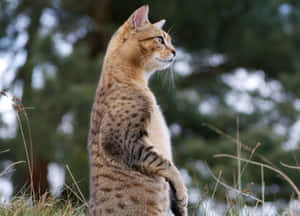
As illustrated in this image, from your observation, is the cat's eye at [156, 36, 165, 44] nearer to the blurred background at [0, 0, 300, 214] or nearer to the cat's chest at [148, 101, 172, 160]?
the cat's chest at [148, 101, 172, 160]

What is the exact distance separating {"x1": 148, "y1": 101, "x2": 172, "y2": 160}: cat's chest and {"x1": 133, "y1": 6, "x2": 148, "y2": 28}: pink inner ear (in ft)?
2.73

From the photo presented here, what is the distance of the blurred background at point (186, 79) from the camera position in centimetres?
878

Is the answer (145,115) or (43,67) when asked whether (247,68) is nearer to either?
(43,67)

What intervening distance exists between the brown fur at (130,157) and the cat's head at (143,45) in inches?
11.2

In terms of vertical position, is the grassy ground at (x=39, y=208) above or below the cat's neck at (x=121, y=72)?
below

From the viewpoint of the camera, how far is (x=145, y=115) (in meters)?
2.85

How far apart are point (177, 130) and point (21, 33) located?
13.4 ft

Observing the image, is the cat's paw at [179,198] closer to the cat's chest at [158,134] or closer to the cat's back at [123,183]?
the cat's back at [123,183]

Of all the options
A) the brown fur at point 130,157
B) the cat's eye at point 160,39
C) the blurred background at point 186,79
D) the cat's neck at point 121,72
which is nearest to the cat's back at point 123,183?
the brown fur at point 130,157

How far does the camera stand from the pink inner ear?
3.57 meters

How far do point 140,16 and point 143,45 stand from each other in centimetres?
25

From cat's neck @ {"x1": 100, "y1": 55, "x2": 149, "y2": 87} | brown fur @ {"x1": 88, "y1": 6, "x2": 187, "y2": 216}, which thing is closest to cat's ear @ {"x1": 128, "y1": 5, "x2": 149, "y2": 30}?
cat's neck @ {"x1": 100, "y1": 55, "x2": 149, "y2": 87}

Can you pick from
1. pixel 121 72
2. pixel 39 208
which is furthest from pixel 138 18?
pixel 39 208

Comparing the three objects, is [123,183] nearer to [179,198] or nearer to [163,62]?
[179,198]
